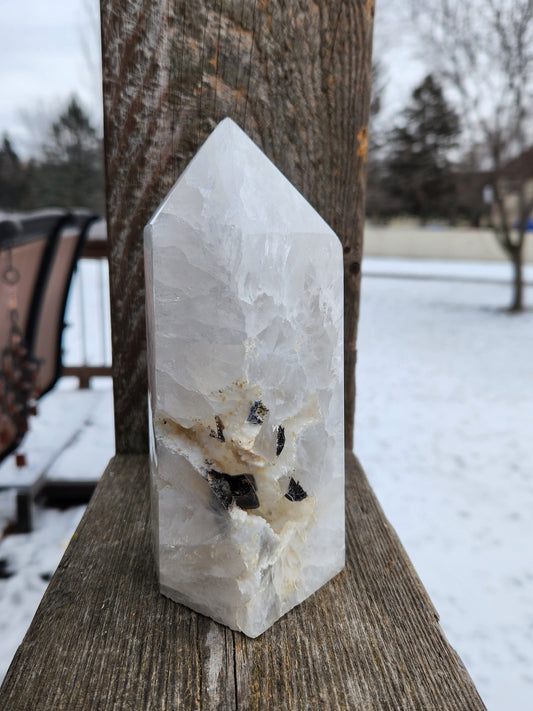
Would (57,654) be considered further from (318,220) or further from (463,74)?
(463,74)

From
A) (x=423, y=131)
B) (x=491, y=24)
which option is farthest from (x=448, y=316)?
(x=423, y=131)

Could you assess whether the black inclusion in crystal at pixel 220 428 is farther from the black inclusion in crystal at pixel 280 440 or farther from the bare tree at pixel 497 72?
the bare tree at pixel 497 72

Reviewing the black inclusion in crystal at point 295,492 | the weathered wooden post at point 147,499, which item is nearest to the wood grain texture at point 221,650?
the weathered wooden post at point 147,499

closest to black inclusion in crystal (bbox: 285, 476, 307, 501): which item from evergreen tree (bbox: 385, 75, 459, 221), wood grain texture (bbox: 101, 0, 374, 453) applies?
wood grain texture (bbox: 101, 0, 374, 453)

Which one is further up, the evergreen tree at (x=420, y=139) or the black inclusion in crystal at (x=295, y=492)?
the evergreen tree at (x=420, y=139)

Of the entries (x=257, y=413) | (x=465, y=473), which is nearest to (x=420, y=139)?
(x=465, y=473)

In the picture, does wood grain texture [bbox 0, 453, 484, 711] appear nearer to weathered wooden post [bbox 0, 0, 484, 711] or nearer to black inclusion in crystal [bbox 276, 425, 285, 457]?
weathered wooden post [bbox 0, 0, 484, 711]

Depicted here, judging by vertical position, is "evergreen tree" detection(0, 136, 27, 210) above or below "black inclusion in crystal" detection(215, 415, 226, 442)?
above
